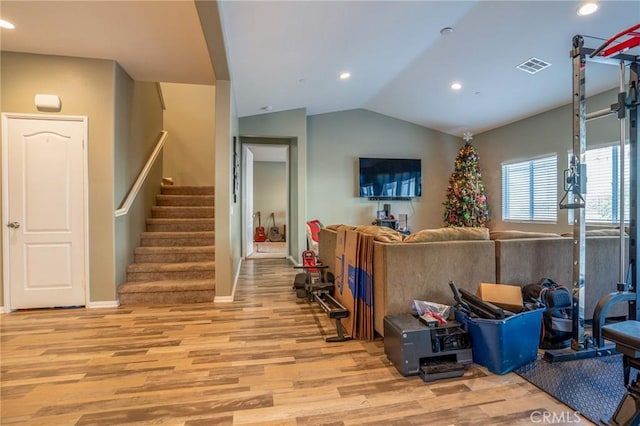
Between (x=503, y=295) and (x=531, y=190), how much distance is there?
4.23m

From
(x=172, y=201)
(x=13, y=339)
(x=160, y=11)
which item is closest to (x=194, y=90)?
(x=172, y=201)

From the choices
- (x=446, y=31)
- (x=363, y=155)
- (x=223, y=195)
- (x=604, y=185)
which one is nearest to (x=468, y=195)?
(x=604, y=185)

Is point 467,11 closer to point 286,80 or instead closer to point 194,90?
point 286,80

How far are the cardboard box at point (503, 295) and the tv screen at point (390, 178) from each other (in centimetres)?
415

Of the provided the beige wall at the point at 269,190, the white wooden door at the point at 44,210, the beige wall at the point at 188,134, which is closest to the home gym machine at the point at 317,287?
the white wooden door at the point at 44,210

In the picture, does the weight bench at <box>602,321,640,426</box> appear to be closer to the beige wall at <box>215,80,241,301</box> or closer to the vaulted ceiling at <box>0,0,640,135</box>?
Answer: the vaulted ceiling at <box>0,0,640,135</box>

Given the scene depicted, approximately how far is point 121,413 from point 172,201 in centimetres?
395

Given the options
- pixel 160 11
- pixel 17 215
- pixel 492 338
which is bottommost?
pixel 492 338

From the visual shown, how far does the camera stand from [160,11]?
261 centimetres

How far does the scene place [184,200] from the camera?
5.12 meters

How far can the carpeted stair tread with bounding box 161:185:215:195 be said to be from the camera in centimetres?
531

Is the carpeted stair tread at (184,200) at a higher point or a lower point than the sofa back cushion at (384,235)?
higher

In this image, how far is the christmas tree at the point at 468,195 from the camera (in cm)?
613

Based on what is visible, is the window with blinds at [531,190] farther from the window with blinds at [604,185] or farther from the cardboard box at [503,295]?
the cardboard box at [503,295]
